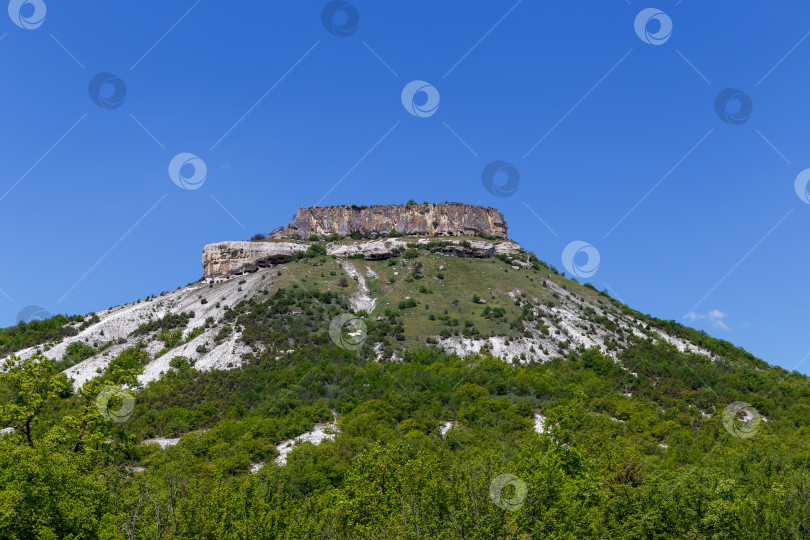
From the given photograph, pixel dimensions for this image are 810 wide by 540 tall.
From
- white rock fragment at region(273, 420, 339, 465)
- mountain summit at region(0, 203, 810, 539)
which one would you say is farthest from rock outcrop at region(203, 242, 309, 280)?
white rock fragment at region(273, 420, 339, 465)

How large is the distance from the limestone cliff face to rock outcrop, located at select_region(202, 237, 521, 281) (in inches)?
625

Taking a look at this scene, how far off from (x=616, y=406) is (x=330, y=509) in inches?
2307

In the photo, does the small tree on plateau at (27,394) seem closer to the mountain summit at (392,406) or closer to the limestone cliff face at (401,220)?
the mountain summit at (392,406)

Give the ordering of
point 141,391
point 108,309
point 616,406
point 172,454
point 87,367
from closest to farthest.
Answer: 1. point 172,454
2. point 616,406
3. point 141,391
4. point 87,367
5. point 108,309

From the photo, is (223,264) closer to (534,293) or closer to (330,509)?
(534,293)

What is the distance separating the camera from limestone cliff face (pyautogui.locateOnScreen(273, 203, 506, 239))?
16675 centimetres

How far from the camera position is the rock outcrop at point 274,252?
145m

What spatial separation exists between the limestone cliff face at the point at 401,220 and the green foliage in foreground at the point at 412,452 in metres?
66.3

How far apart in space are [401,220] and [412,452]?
123 m

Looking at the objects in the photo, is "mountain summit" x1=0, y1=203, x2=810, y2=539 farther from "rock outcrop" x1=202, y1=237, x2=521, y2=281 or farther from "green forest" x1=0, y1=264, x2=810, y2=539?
"rock outcrop" x1=202, y1=237, x2=521, y2=281

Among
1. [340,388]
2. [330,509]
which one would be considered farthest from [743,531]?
[340,388]

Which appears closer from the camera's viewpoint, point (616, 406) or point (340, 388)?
point (616, 406)

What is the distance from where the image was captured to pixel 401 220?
169750mm

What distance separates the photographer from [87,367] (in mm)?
95312
